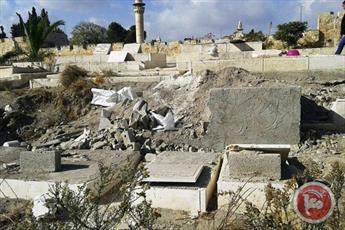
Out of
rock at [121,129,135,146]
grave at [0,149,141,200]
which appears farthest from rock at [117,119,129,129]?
grave at [0,149,141,200]

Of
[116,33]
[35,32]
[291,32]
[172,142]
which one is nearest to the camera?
[172,142]

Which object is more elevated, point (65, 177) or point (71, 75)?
point (71, 75)

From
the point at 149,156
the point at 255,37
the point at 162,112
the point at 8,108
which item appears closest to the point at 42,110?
the point at 8,108

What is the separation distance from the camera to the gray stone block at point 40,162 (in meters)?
7.40

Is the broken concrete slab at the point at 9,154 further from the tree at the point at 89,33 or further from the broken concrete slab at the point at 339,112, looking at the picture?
the tree at the point at 89,33

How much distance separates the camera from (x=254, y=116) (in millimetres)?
8906

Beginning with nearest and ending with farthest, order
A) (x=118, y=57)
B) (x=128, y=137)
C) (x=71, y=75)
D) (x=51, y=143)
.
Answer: (x=128, y=137) → (x=51, y=143) → (x=71, y=75) → (x=118, y=57)

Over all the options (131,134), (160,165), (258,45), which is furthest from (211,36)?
(160,165)

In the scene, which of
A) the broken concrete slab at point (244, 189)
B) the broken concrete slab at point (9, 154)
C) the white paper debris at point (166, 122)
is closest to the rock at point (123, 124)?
the white paper debris at point (166, 122)

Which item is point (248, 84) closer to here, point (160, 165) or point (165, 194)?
point (160, 165)

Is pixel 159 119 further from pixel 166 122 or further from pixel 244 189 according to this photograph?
pixel 244 189

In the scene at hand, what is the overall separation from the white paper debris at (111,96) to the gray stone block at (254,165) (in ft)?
22.2

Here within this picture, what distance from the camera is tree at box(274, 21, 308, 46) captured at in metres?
28.5

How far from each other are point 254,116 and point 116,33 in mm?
48948
